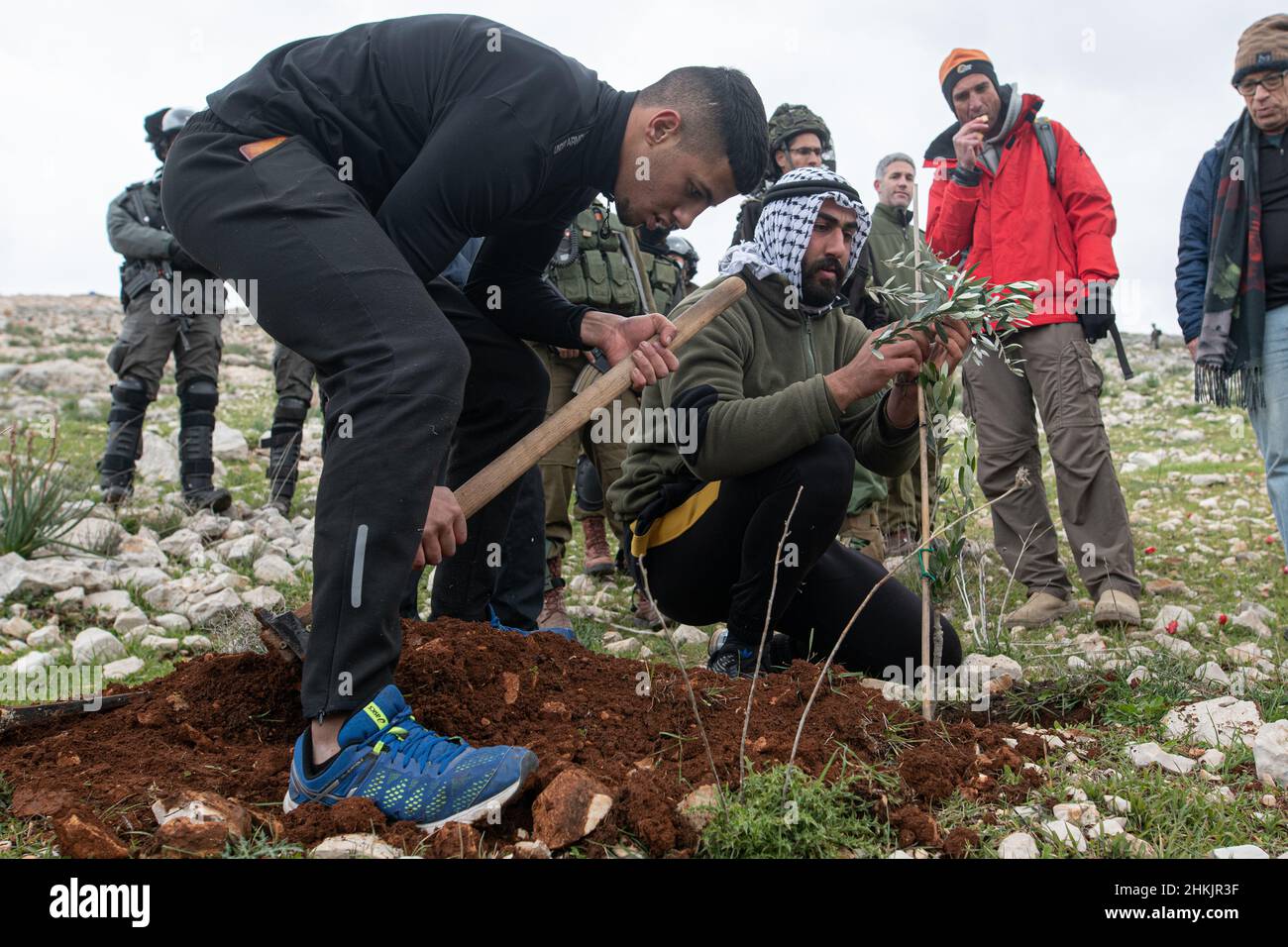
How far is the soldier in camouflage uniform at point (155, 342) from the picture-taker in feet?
20.3

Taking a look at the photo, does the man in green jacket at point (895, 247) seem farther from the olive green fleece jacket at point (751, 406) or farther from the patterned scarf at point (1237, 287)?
the olive green fleece jacket at point (751, 406)

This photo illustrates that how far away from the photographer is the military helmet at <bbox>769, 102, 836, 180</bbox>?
5.34 meters

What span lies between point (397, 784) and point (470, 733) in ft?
1.38

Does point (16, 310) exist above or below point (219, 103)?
above

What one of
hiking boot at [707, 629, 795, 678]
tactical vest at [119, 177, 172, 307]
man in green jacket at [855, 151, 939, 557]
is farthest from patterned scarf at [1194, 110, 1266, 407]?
tactical vest at [119, 177, 172, 307]

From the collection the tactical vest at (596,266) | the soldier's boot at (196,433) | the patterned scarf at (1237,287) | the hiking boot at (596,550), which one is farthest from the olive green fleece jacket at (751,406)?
the soldier's boot at (196,433)

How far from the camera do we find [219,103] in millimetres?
2170

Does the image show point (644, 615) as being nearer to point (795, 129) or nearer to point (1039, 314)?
point (1039, 314)

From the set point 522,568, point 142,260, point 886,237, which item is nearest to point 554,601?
point 522,568

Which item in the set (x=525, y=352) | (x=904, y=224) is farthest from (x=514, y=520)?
(x=904, y=224)

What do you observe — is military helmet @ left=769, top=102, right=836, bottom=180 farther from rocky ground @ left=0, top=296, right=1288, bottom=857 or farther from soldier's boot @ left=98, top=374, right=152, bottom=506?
soldier's boot @ left=98, top=374, right=152, bottom=506

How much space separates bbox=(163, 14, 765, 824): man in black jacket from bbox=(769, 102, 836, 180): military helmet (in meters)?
3.09

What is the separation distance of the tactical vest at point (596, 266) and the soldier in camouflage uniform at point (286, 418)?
225cm
